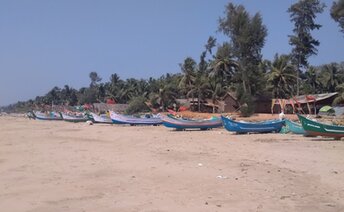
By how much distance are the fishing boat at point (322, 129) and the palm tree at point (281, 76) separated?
36.3m

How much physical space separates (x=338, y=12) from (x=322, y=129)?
1048 inches

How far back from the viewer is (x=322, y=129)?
23.6 meters

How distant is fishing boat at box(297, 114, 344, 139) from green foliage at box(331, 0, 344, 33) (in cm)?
2559

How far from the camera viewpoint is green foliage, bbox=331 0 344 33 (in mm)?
45094

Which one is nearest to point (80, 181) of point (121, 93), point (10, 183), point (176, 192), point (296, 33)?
point (10, 183)

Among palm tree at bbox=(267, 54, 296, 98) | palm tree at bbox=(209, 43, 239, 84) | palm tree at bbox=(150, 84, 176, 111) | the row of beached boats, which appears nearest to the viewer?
the row of beached boats

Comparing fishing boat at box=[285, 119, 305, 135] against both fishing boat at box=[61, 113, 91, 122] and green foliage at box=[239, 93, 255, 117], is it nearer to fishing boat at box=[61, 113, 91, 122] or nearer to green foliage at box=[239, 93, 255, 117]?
green foliage at box=[239, 93, 255, 117]

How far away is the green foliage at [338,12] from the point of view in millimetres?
45094

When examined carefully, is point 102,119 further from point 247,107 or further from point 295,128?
point 295,128

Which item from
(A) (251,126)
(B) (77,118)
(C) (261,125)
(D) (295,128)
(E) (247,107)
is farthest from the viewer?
(B) (77,118)

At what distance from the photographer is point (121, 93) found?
4215 inches

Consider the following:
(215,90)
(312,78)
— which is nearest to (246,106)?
(215,90)

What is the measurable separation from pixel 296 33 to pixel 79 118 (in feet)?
124

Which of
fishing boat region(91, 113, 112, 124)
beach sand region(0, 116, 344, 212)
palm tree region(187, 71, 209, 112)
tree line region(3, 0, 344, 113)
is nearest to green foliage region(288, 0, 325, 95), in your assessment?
tree line region(3, 0, 344, 113)
